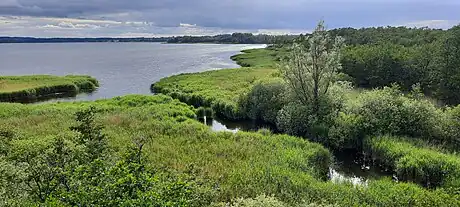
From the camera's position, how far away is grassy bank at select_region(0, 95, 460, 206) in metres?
15.9

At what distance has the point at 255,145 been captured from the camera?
27.0 m

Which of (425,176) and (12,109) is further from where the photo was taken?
(12,109)

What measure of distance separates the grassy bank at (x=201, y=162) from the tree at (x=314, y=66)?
22.9 feet

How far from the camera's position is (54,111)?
126 feet

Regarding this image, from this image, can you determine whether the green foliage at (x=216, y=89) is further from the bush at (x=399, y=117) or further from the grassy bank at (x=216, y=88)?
the bush at (x=399, y=117)

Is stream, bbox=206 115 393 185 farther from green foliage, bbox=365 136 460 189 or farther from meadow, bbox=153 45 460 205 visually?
green foliage, bbox=365 136 460 189

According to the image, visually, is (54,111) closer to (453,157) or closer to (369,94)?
(369,94)

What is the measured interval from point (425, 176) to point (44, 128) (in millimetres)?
29774

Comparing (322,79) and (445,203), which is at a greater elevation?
(322,79)

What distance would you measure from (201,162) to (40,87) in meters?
52.1

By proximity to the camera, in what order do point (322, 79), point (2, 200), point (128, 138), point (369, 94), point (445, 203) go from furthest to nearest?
point (322, 79) < point (369, 94) < point (128, 138) < point (445, 203) < point (2, 200)

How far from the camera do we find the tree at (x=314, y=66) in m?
33.8

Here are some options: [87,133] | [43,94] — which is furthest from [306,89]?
[43,94]

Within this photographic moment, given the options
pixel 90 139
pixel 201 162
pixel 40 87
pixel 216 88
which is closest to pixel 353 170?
pixel 201 162
